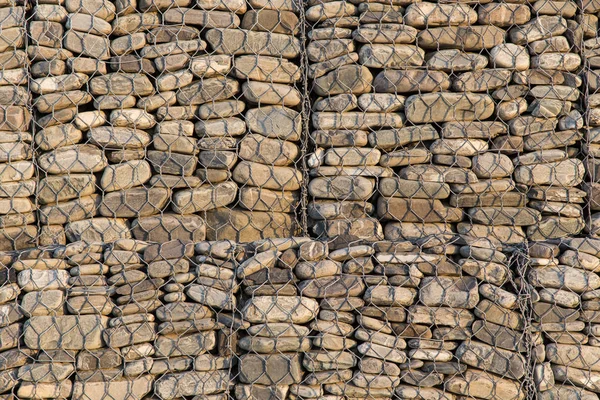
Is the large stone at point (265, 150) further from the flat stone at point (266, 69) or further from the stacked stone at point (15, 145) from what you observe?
the stacked stone at point (15, 145)

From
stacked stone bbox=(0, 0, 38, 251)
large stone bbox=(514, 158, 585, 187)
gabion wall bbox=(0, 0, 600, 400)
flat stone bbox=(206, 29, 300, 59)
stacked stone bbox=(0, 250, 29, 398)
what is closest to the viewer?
stacked stone bbox=(0, 250, 29, 398)

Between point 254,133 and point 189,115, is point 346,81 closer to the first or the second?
point 254,133

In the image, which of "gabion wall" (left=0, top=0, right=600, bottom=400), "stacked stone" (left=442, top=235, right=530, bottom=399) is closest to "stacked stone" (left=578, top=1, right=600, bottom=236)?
"gabion wall" (left=0, top=0, right=600, bottom=400)

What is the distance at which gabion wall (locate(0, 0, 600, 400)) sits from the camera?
4215mm

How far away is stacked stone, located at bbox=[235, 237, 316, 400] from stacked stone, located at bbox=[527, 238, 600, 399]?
1344mm

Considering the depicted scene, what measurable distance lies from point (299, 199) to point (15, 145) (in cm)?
189

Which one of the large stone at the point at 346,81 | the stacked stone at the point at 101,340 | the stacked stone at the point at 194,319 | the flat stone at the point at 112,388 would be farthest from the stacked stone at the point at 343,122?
the flat stone at the point at 112,388

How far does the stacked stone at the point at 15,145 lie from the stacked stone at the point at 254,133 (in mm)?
1117

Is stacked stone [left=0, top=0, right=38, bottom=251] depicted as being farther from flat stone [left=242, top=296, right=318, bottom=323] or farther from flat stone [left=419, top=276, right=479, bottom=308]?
flat stone [left=419, top=276, right=479, bottom=308]

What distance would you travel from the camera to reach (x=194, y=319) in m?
4.26

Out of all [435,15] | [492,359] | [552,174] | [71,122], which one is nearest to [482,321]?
[492,359]

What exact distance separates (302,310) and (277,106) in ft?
4.70

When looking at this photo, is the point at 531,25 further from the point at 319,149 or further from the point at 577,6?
the point at 319,149

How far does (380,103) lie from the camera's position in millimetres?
4777
